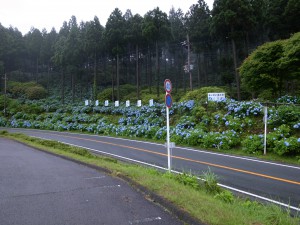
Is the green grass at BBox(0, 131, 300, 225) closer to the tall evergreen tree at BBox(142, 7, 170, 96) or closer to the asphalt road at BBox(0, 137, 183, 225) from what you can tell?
the asphalt road at BBox(0, 137, 183, 225)

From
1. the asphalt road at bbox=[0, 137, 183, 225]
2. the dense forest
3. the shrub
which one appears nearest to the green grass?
the shrub

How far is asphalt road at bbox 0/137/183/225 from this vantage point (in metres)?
4.86

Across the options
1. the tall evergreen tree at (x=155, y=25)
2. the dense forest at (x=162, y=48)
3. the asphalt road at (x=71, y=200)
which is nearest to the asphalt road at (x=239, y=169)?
the asphalt road at (x=71, y=200)

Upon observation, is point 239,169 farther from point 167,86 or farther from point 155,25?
point 155,25

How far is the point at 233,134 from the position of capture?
15.1 metres

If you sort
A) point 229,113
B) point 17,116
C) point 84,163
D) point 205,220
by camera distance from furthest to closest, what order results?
point 17,116
point 229,113
point 84,163
point 205,220

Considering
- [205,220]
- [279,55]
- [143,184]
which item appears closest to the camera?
[205,220]

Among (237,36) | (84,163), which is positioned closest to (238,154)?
(84,163)

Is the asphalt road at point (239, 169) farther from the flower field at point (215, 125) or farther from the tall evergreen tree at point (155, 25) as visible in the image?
the tall evergreen tree at point (155, 25)

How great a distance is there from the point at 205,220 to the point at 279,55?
1808cm

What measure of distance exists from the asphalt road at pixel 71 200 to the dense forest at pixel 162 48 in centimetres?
1512

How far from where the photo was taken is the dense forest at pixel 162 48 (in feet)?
96.5

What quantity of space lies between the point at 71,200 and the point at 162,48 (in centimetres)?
4956

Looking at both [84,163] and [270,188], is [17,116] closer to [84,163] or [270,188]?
[84,163]
